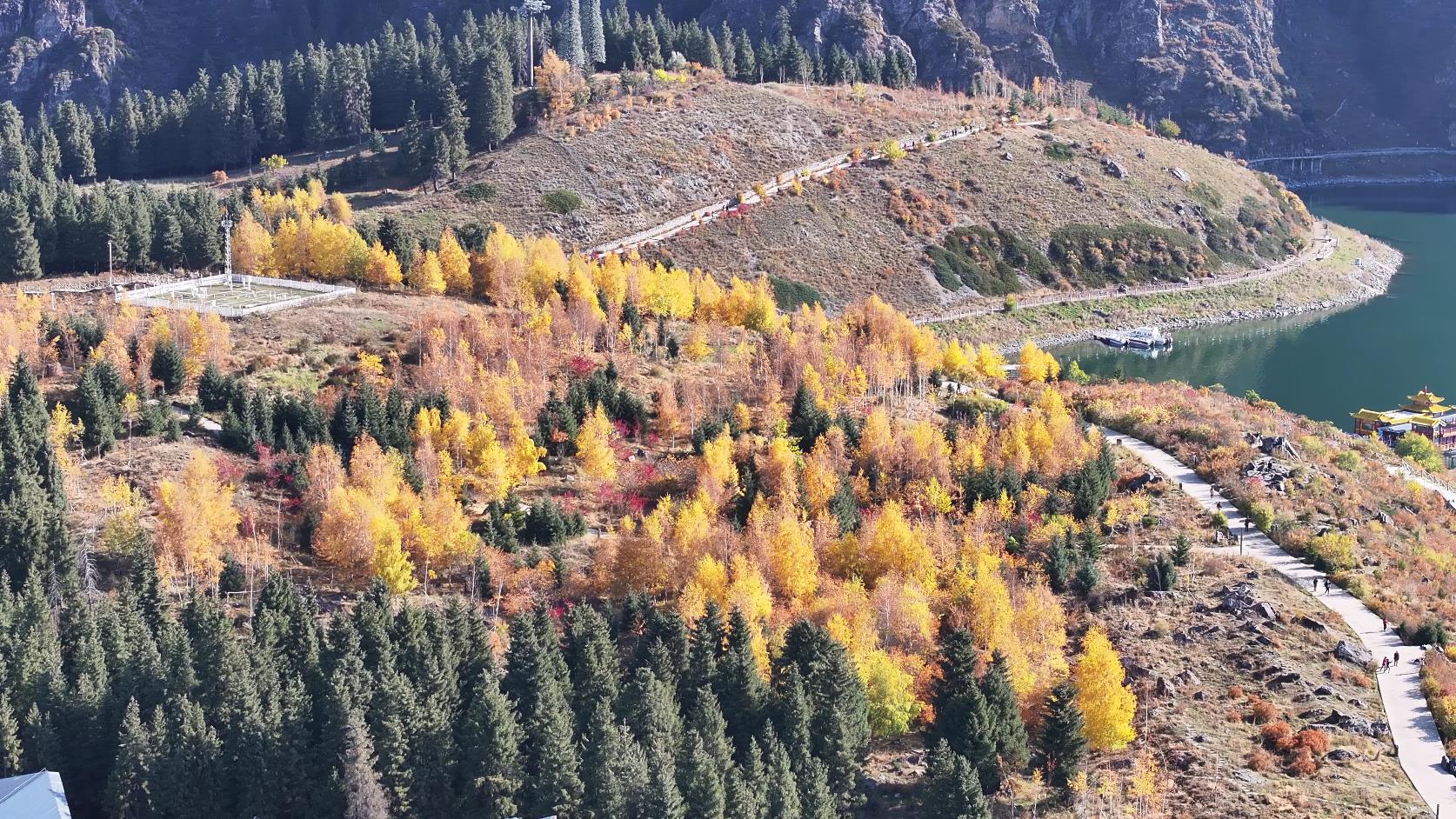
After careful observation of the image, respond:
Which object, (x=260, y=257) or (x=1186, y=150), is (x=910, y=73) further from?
(x=260, y=257)

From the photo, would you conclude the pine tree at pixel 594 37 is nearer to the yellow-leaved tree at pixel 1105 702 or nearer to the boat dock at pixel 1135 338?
the boat dock at pixel 1135 338

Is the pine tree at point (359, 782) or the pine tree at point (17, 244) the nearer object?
the pine tree at point (359, 782)

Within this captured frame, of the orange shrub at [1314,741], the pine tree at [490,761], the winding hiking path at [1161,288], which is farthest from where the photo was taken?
the winding hiking path at [1161,288]

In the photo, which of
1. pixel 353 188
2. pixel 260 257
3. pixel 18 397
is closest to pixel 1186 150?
pixel 353 188

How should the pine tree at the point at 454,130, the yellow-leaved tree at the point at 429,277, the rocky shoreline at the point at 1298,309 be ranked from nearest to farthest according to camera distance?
the yellow-leaved tree at the point at 429,277 < the pine tree at the point at 454,130 < the rocky shoreline at the point at 1298,309

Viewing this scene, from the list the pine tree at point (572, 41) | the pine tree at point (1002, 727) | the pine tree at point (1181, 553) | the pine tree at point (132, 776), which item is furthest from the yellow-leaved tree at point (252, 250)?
the pine tree at point (1002, 727)

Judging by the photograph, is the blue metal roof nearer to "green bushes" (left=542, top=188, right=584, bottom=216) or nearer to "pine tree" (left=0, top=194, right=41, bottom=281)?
"pine tree" (left=0, top=194, right=41, bottom=281)
